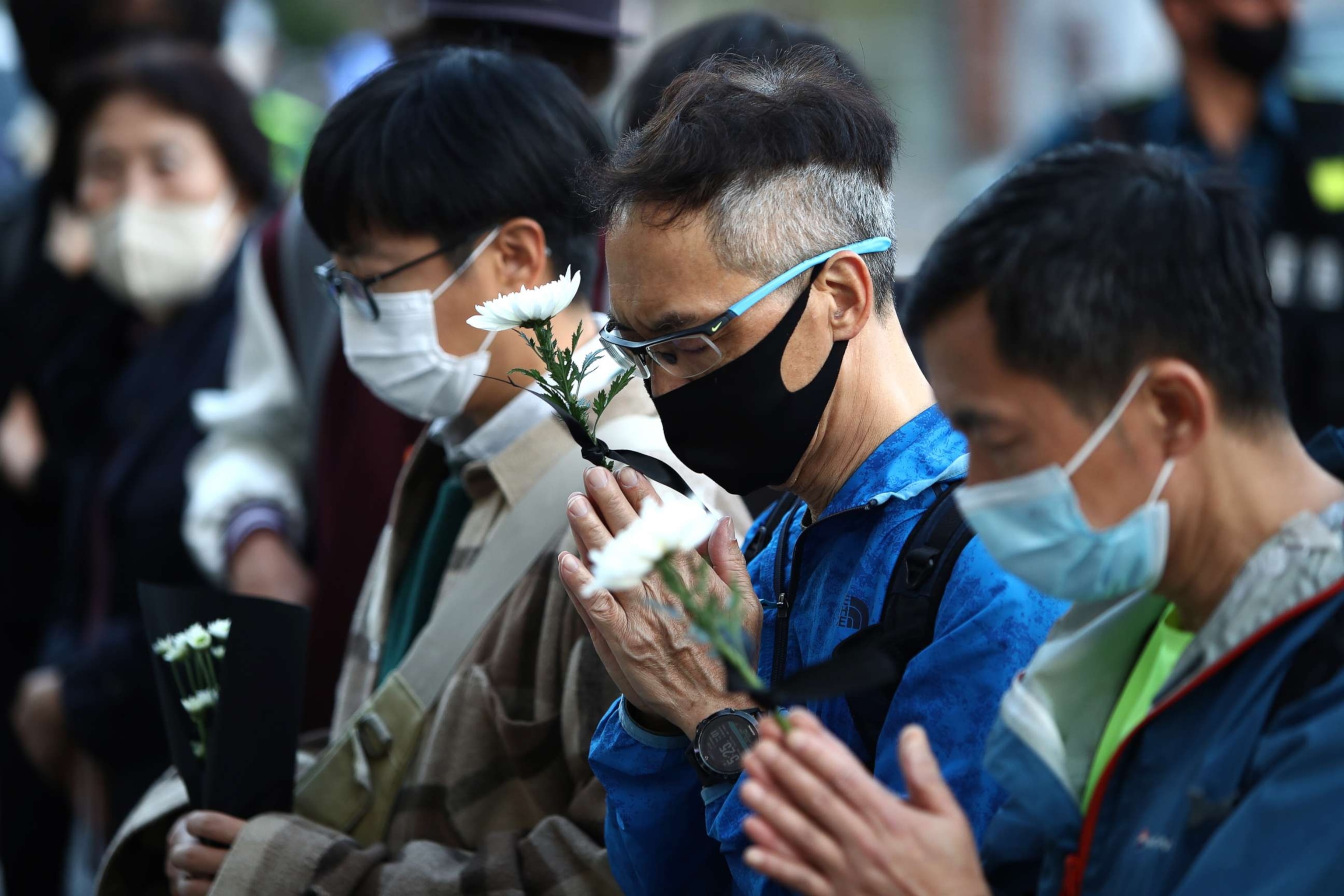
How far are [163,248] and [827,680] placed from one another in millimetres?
3792

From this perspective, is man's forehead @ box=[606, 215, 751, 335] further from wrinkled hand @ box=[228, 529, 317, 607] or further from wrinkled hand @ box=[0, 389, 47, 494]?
wrinkled hand @ box=[0, 389, 47, 494]

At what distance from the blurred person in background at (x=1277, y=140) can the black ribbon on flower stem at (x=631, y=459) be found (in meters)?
3.03

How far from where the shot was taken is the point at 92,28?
6336 mm

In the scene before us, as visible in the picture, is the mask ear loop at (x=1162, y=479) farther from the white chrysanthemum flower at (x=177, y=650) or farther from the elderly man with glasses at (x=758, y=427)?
the white chrysanthemum flower at (x=177, y=650)

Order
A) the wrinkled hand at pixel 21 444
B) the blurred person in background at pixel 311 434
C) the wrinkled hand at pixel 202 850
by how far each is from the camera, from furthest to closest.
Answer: the wrinkled hand at pixel 21 444 < the blurred person in background at pixel 311 434 < the wrinkled hand at pixel 202 850

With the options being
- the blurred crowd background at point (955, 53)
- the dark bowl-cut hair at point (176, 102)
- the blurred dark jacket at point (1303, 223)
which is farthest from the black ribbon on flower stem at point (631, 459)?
the blurred crowd background at point (955, 53)

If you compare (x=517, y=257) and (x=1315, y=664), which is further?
(x=517, y=257)

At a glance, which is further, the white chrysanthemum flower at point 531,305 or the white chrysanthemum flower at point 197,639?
the white chrysanthemum flower at point 197,639

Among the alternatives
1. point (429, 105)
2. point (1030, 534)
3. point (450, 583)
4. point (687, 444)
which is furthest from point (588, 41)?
point (1030, 534)

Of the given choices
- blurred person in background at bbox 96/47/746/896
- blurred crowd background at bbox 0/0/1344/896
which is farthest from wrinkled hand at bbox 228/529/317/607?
blurred person in background at bbox 96/47/746/896

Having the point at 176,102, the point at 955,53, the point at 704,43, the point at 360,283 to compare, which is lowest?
the point at 955,53

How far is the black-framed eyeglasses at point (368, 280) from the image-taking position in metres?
3.01

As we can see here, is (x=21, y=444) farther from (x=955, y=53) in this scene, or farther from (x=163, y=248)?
(x=955, y=53)

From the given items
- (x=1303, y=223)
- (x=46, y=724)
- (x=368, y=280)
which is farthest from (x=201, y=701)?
(x=1303, y=223)
